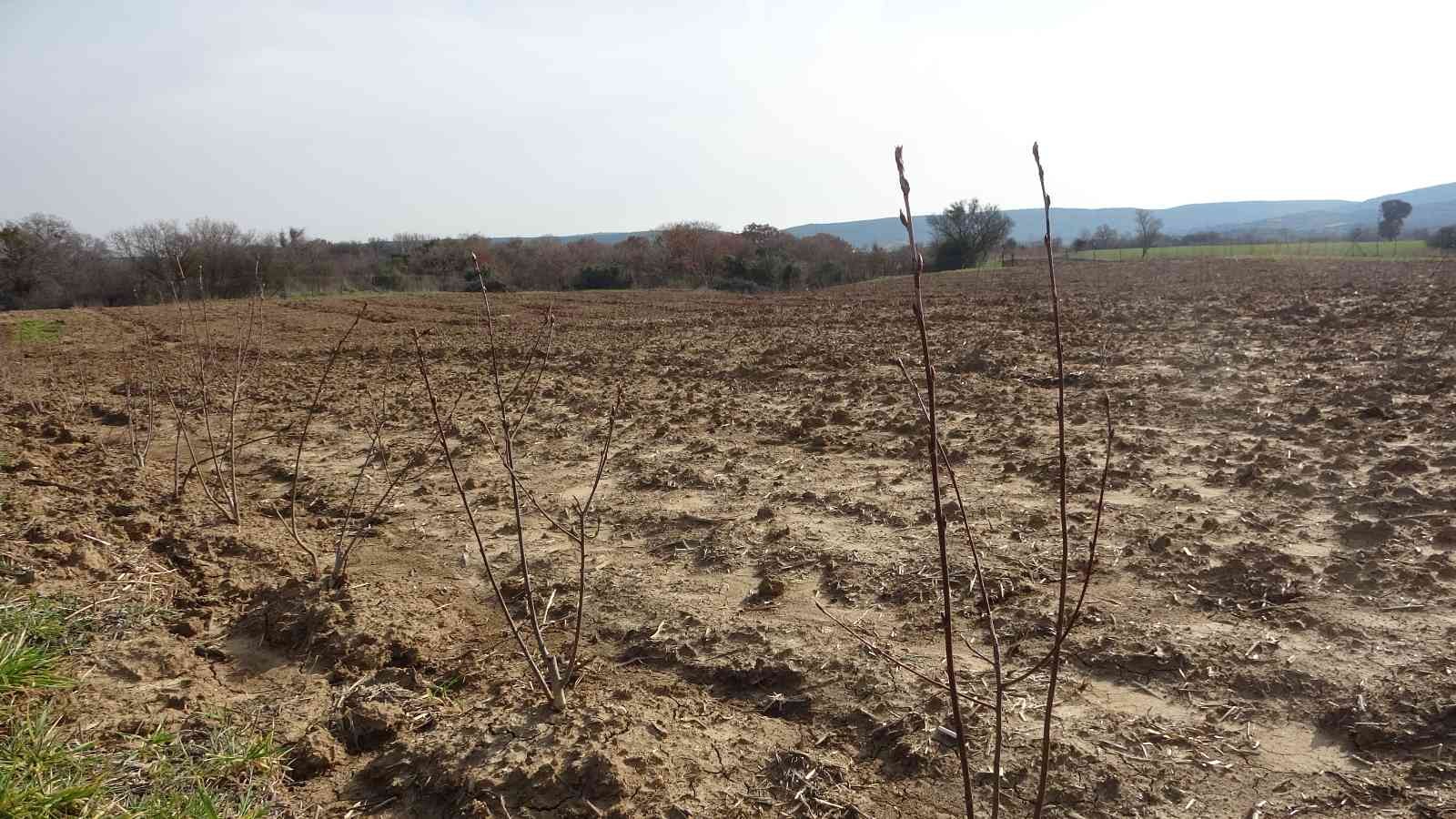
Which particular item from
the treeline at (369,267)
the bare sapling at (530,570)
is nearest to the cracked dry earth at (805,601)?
the bare sapling at (530,570)

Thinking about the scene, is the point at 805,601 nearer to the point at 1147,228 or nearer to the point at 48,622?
the point at 48,622

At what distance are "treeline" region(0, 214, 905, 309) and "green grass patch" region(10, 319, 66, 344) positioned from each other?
6.00 metres

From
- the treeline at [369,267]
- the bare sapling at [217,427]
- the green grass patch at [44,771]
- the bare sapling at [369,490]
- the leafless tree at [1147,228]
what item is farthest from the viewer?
the leafless tree at [1147,228]

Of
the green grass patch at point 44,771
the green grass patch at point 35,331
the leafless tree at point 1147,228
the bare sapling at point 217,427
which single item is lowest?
the green grass patch at point 44,771

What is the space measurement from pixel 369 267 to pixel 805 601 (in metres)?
34.4

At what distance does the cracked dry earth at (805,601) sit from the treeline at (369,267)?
58.4 feet

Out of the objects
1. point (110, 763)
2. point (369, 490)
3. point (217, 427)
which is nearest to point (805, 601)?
point (110, 763)

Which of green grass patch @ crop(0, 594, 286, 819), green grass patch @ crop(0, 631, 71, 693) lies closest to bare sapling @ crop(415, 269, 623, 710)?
green grass patch @ crop(0, 594, 286, 819)

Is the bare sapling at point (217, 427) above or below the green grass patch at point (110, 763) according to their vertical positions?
above

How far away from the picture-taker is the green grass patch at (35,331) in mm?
13625

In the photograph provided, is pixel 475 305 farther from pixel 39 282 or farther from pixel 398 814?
pixel 398 814

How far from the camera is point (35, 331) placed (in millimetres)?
14539

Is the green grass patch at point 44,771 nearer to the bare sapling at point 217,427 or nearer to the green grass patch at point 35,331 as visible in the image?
the bare sapling at point 217,427

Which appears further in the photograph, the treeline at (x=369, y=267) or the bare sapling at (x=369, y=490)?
the treeline at (x=369, y=267)
